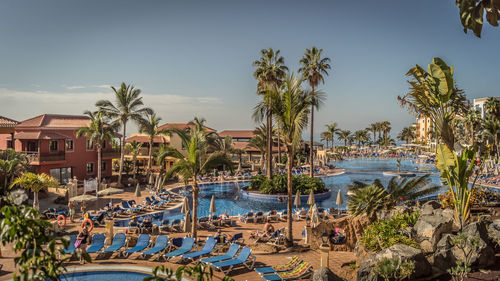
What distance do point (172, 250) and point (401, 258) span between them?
27.7 feet

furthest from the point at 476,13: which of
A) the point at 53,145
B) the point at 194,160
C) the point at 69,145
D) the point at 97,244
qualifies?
the point at 69,145

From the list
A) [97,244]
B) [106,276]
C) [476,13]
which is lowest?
[106,276]

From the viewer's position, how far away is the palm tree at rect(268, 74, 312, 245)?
1295 centimetres

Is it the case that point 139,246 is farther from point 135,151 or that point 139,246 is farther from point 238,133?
point 238,133

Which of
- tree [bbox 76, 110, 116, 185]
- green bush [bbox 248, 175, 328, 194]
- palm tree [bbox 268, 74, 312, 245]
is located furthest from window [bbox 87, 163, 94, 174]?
palm tree [bbox 268, 74, 312, 245]

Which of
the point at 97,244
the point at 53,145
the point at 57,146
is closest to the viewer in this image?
the point at 97,244

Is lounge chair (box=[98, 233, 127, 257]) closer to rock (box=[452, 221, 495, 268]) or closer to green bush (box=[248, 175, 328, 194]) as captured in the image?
rock (box=[452, 221, 495, 268])

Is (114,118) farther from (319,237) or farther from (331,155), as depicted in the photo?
(331,155)

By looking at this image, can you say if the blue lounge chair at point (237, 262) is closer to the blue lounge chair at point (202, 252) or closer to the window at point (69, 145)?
the blue lounge chair at point (202, 252)

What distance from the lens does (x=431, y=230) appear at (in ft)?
33.3

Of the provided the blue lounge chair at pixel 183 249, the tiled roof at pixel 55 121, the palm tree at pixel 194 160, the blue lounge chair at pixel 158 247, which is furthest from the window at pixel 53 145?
the blue lounge chair at pixel 183 249

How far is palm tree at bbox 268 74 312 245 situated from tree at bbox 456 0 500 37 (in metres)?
5.64

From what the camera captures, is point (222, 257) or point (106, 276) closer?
point (106, 276)

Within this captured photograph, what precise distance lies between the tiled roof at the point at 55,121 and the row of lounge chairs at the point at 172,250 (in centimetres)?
2406
